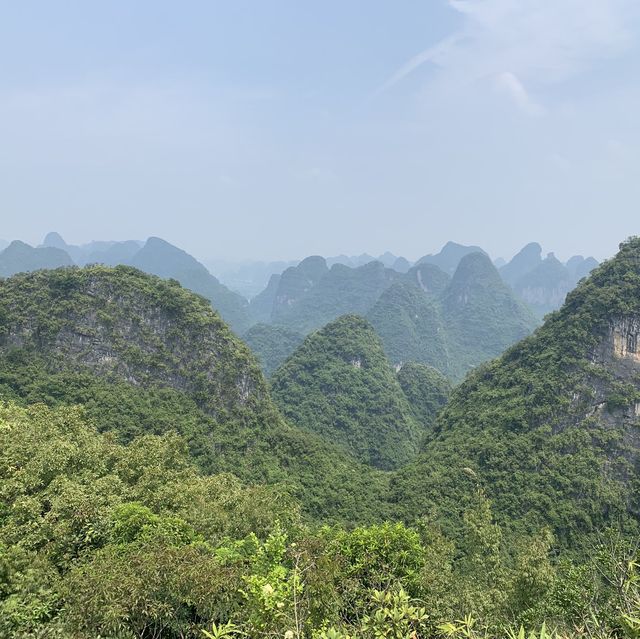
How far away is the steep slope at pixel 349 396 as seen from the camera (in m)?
39.4

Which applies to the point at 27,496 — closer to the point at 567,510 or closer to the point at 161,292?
the point at 161,292

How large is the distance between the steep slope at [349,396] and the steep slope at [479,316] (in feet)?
135

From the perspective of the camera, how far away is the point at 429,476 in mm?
24484

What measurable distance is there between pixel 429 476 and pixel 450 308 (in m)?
90.4

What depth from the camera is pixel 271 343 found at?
8362 centimetres

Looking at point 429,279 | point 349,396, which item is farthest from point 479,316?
point 349,396

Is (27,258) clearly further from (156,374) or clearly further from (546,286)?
(546,286)

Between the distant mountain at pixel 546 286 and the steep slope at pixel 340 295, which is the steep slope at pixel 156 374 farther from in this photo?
the distant mountain at pixel 546 286

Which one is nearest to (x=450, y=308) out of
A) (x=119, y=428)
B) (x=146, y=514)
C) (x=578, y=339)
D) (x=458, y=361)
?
(x=458, y=361)

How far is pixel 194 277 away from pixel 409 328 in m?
90.6

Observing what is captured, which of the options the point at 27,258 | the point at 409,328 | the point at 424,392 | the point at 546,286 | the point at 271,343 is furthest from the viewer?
the point at 546,286

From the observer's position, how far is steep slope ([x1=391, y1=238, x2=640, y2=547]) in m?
21.7

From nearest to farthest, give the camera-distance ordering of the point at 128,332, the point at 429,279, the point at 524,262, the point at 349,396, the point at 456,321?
the point at 128,332 < the point at 349,396 < the point at 456,321 < the point at 429,279 < the point at 524,262

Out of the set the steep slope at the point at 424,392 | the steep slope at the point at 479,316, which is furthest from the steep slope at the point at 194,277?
the steep slope at the point at 479,316
